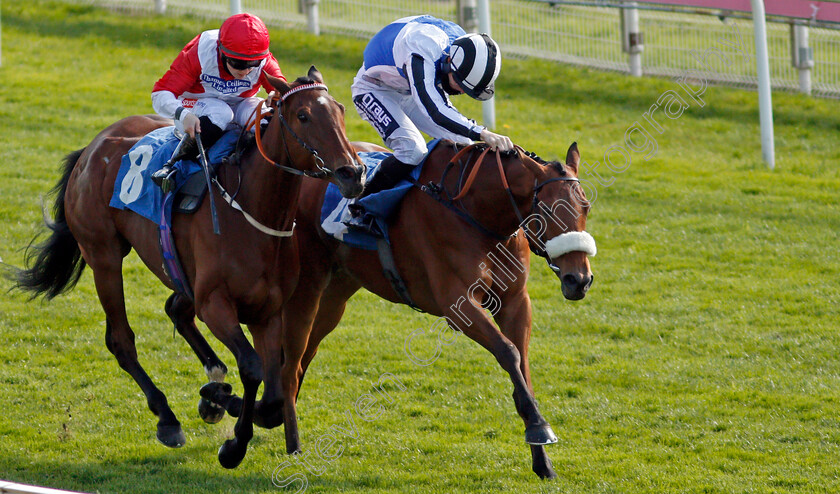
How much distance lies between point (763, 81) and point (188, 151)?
7292 millimetres

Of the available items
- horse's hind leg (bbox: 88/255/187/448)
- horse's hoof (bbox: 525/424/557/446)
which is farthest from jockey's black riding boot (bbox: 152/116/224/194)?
horse's hoof (bbox: 525/424/557/446)

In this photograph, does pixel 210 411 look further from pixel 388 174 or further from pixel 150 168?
pixel 388 174

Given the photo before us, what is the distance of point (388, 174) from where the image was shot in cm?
574

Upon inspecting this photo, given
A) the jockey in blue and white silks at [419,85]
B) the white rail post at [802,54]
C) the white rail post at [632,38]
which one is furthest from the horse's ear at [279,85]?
the white rail post at [802,54]

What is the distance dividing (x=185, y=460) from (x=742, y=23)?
11.0 meters

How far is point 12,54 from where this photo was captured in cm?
1439

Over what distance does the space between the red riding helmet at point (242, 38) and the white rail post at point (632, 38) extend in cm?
926

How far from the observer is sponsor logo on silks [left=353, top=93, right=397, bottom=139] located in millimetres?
5891

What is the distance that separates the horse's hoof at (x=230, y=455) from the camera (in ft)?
17.6

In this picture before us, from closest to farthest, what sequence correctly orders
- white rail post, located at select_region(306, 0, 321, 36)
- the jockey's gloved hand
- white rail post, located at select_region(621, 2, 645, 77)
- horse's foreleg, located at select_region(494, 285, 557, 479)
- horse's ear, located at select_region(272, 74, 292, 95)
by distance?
horse's ear, located at select_region(272, 74, 292, 95) → the jockey's gloved hand → horse's foreleg, located at select_region(494, 285, 557, 479) → white rail post, located at select_region(621, 2, 645, 77) → white rail post, located at select_region(306, 0, 321, 36)

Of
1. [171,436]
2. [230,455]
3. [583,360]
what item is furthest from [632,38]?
[230,455]

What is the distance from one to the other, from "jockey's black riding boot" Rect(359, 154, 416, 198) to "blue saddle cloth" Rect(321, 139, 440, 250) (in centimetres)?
4

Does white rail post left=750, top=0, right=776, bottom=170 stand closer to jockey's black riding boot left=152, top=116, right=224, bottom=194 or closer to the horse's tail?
jockey's black riding boot left=152, top=116, right=224, bottom=194

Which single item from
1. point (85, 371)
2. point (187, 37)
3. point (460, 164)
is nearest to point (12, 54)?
point (187, 37)
